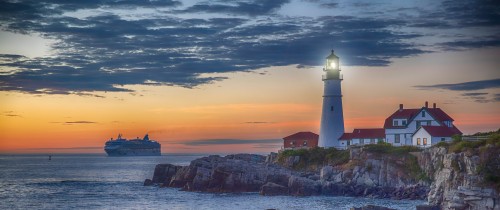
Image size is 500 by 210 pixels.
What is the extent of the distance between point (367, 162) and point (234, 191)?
13.5 meters

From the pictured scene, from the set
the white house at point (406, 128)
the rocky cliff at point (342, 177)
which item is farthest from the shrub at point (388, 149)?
the white house at point (406, 128)

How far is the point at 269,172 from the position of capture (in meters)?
70.5

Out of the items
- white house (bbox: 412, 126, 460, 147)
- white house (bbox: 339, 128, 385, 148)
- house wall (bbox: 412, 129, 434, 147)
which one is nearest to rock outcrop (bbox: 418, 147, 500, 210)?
white house (bbox: 412, 126, 460, 147)

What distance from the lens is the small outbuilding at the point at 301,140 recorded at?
314ft

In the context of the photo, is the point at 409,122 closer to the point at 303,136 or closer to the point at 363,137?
the point at 363,137

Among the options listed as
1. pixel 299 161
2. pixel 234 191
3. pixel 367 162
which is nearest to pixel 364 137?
pixel 299 161

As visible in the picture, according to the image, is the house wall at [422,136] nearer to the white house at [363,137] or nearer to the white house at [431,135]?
the white house at [431,135]

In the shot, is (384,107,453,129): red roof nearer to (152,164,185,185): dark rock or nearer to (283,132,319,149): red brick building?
(283,132,319,149): red brick building

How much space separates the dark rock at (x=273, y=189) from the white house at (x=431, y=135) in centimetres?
1776

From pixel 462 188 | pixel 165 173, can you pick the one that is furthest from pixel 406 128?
pixel 462 188

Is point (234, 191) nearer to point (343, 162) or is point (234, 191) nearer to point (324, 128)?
point (343, 162)

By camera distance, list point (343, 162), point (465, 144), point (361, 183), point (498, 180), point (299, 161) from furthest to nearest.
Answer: point (299, 161)
point (343, 162)
point (361, 183)
point (465, 144)
point (498, 180)

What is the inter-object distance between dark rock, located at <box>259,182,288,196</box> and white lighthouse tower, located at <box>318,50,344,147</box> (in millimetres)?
20825

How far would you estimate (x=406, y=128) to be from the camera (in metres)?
83.6
